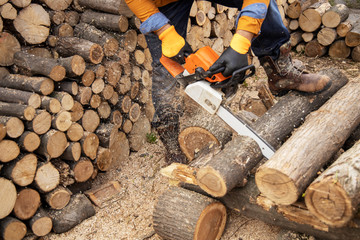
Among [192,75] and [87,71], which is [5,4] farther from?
[192,75]

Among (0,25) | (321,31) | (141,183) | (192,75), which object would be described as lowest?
(141,183)

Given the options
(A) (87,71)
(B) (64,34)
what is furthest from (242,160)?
(B) (64,34)

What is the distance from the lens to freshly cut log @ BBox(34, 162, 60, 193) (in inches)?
104

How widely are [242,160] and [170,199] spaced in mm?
660

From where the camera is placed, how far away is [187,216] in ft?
7.72

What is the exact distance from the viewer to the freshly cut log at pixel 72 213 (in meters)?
2.76

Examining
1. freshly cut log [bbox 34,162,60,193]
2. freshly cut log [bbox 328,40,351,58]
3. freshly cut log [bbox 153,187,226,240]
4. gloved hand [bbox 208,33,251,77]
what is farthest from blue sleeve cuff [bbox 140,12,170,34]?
freshly cut log [bbox 328,40,351,58]

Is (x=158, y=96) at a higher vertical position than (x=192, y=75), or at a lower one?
lower

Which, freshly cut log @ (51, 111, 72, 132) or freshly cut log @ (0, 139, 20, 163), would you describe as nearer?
freshly cut log @ (0, 139, 20, 163)

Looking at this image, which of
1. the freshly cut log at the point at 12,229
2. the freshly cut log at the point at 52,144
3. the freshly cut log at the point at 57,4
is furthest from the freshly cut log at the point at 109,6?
the freshly cut log at the point at 12,229

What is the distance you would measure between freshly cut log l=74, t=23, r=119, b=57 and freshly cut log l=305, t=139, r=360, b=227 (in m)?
2.31

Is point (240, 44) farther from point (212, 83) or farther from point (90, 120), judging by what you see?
point (90, 120)

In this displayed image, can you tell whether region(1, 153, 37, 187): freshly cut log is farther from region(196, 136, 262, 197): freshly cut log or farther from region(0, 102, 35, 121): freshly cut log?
region(196, 136, 262, 197): freshly cut log

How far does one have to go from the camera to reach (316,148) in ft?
7.08
